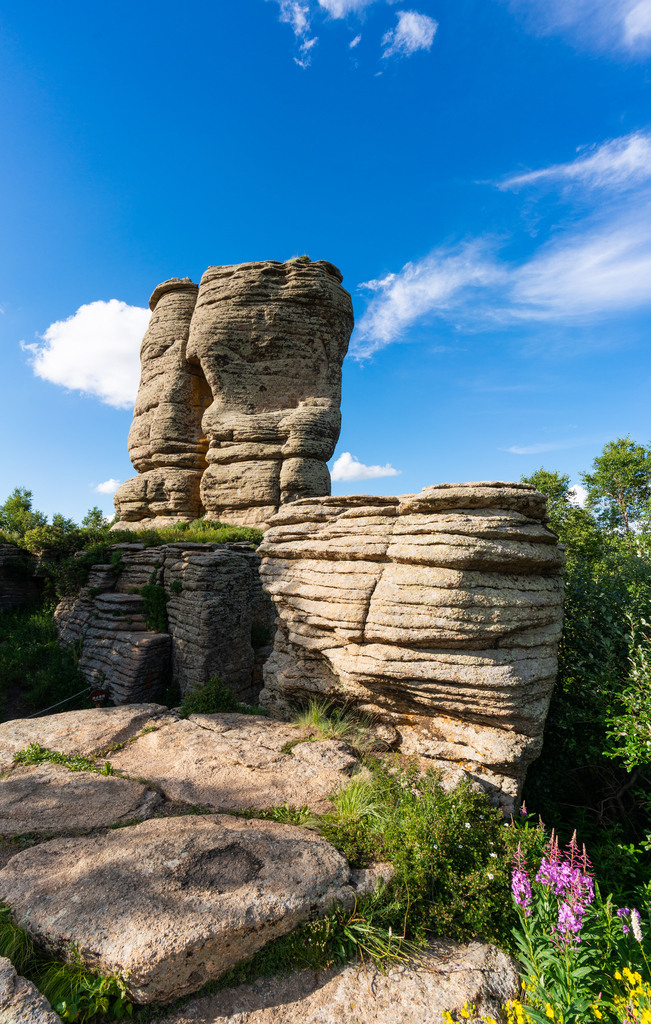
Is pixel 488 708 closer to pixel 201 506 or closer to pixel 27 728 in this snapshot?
pixel 27 728

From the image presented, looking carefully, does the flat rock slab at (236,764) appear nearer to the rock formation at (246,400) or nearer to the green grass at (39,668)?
the green grass at (39,668)

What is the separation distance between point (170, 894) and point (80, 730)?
4139 mm

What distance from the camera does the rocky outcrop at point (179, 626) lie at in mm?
11695

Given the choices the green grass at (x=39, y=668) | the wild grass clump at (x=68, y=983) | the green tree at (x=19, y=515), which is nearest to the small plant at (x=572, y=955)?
the wild grass clump at (x=68, y=983)

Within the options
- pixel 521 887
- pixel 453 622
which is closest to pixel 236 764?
pixel 453 622

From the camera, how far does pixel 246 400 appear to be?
70.9 ft

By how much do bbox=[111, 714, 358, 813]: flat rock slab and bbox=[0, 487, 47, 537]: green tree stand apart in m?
23.9

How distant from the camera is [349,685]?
6.56 m

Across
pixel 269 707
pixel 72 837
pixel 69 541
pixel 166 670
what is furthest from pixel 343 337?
pixel 72 837

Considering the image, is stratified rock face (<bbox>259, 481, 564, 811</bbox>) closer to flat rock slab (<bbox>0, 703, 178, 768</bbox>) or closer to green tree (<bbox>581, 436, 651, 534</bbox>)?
flat rock slab (<bbox>0, 703, 178, 768</bbox>)

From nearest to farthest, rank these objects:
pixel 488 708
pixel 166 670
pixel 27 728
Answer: pixel 488 708, pixel 27 728, pixel 166 670

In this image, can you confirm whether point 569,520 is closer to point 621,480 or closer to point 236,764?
point 621,480

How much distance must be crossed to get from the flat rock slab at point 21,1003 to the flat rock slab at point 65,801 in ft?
5.37

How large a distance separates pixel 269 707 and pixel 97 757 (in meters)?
3.00
